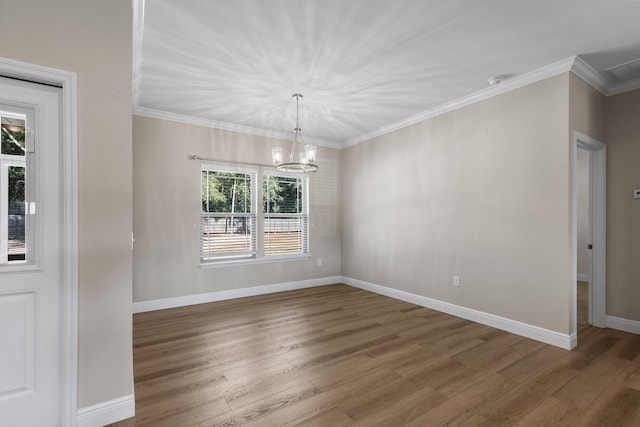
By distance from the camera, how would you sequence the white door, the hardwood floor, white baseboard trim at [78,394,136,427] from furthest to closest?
the hardwood floor → white baseboard trim at [78,394,136,427] → the white door

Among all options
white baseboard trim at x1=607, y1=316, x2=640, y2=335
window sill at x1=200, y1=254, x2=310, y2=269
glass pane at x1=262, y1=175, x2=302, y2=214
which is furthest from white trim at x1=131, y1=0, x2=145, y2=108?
white baseboard trim at x1=607, y1=316, x2=640, y2=335

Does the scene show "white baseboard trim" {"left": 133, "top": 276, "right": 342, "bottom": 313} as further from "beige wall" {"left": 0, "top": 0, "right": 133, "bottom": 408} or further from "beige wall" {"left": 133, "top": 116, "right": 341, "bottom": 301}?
"beige wall" {"left": 0, "top": 0, "right": 133, "bottom": 408}

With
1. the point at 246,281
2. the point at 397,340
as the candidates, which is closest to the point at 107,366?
the point at 397,340

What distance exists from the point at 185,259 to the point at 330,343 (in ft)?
8.49

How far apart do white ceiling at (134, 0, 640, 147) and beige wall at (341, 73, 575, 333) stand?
1.56 ft

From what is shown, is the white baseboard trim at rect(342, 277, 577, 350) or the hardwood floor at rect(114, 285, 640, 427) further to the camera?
the white baseboard trim at rect(342, 277, 577, 350)

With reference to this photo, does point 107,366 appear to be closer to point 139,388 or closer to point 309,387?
point 139,388

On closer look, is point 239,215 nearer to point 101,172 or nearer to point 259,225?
point 259,225

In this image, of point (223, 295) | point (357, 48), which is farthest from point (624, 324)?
point (223, 295)

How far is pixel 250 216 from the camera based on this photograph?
5.09m

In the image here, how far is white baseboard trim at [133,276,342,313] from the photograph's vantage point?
4.20m

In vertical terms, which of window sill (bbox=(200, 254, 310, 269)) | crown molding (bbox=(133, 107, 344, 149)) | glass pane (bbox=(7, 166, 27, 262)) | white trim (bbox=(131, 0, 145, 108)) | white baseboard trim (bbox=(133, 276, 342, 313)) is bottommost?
white baseboard trim (bbox=(133, 276, 342, 313))

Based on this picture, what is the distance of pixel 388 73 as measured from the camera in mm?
3209

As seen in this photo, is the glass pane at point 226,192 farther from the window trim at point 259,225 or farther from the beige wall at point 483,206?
the beige wall at point 483,206
